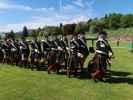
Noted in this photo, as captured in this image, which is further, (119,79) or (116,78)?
(116,78)

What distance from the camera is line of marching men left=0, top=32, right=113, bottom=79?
1545 cm

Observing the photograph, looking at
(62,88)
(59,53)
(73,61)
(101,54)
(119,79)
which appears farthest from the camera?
(59,53)

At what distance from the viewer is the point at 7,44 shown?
25172 mm

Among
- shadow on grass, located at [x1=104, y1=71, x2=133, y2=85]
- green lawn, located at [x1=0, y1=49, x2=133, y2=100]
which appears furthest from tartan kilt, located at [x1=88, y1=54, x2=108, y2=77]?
shadow on grass, located at [x1=104, y1=71, x2=133, y2=85]

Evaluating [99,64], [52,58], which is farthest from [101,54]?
[52,58]

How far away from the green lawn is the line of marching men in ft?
2.56

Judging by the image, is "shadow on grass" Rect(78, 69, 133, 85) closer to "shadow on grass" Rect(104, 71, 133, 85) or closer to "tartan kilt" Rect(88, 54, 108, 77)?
"shadow on grass" Rect(104, 71, 133, 85)

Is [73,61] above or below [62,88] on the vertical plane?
above

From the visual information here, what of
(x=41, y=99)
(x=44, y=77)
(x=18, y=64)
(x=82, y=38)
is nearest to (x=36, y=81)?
(x=44, y=77)

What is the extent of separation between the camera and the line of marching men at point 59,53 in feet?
50.7

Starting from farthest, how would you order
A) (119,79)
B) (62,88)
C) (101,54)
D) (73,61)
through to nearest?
(73,61) → (119,79) → (101,54) → (62,88)

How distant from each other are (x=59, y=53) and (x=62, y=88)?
4627 mm

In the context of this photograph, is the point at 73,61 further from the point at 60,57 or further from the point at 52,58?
the point at 52,58

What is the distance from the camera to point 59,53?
1878 centimetres
